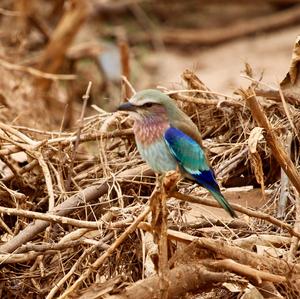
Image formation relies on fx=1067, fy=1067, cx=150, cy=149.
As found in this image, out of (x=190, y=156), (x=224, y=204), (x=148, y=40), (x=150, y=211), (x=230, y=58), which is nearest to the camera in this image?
(x=150, y=211)

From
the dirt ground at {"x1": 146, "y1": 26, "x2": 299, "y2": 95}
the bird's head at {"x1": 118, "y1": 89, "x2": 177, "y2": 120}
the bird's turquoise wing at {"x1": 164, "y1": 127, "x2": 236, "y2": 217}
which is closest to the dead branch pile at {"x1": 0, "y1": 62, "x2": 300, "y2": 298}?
the bird's turquoise wing at {"x1": 164, "y1": 127, "x2": 236, "y2": 217}

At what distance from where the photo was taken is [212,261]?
140 inches

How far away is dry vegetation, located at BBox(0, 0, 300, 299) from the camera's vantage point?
353 cm

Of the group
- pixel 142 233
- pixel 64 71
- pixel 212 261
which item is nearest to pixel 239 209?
pixel 212 261

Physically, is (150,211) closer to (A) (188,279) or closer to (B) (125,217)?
(A) (188,279)

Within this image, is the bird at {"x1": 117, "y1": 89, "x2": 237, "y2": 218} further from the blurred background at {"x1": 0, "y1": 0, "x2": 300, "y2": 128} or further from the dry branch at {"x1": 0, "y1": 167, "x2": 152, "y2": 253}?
the blurred background at {"x1": 0, "y1": 0, "x2": 300, "y2": 128}

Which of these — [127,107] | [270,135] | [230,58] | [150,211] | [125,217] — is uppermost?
[127,107]

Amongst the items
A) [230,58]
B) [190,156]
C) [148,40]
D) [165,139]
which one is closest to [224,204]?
[190,156]

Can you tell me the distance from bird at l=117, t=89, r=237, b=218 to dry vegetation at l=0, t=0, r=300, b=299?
11 cm

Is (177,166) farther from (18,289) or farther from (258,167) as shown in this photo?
(18,289)

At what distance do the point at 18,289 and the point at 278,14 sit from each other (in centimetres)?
788

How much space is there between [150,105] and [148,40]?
7.41 meters

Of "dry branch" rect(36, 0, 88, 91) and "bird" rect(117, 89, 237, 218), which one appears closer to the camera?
"bird" rect(117, 89, 237, 218)

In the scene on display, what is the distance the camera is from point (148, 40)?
11.4m
